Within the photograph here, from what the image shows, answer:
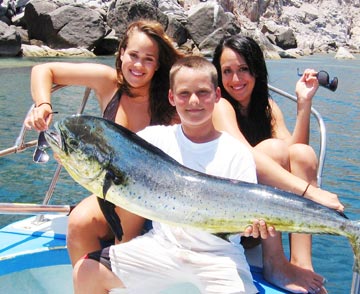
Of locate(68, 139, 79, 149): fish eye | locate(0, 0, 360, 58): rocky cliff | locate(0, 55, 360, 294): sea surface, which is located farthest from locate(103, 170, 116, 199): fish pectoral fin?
locate(0, 0, 360, 58): rocky cliff

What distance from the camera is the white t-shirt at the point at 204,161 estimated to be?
2.68 metres

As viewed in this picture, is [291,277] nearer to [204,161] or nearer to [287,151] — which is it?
[287,151]

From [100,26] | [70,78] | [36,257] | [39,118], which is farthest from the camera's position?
[100,26]

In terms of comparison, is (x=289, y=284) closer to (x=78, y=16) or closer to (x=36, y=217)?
(x=36, y=217)

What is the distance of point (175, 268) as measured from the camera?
2.64m

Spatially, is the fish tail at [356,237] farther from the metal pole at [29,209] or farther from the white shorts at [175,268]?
the metal pole at [29,209]

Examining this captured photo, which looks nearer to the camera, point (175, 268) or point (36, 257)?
point (175, 268)

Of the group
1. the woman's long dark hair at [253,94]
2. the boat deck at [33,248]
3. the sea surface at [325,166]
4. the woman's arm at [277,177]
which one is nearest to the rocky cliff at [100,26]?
the sea surface at [325,166]

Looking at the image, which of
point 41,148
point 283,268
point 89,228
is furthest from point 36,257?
point 283,268

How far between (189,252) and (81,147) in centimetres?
76

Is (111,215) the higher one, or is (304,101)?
(304,101)

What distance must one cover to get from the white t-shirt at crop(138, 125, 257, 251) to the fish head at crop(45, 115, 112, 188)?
0.55 m

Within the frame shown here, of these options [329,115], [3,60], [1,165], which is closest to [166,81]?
[1,165]

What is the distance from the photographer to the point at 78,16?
35.9 m
